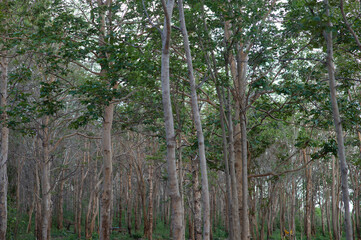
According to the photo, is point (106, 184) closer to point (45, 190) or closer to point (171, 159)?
point (45, 190)

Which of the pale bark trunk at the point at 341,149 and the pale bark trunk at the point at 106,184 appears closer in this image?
the pale bark trunk at the point at 341,149

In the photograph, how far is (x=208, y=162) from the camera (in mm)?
12594

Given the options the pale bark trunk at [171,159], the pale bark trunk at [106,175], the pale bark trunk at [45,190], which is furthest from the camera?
the pale bark trunk at [45,190]

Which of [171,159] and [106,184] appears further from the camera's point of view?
[106,184]

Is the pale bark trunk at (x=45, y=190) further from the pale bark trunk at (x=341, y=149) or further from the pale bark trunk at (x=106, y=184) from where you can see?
the pale bark trunk at (x=341, y=149)

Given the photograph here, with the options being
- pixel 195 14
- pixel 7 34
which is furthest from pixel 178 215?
pixel 7 34

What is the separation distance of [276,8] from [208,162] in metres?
5.72

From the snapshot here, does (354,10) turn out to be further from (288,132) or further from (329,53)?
(288,132)

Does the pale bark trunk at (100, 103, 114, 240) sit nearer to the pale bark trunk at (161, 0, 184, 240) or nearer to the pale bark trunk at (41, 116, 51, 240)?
the pale bark trunk at (41, 116, 51, 240)

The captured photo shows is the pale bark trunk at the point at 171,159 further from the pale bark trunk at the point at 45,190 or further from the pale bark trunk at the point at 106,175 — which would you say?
the pale bark trunk at the point at 45,190

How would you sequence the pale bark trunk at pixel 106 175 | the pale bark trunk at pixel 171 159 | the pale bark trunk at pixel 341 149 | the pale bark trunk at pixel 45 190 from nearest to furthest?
the pale bark trunk at pixel 341 149
the pale bark trunk at pixel 171 159
the pale bark trunk at pixel 106 175
the pale bark trunk at pixel 45 190

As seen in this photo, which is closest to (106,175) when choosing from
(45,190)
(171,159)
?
(45,190)

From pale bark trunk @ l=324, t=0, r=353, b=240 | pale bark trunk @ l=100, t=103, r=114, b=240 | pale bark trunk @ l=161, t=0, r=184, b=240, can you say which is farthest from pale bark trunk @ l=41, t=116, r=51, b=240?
pale bark trunk @ l=324, t=0, r=353, b=240

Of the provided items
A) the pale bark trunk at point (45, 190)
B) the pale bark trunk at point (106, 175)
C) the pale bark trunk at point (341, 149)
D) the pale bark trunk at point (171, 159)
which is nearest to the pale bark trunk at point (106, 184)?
the pale bark trunk at point (106, 175)
